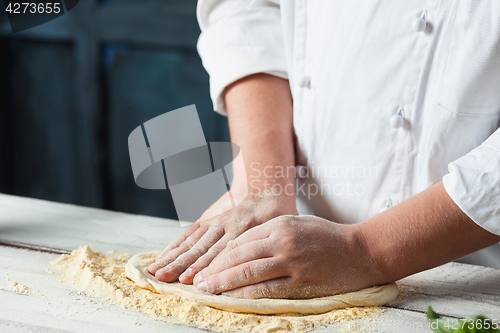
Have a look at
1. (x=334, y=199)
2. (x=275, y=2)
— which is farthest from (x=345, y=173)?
(x=275, y=2)

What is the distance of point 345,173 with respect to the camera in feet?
2.66

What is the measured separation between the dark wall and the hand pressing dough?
4.53 ft

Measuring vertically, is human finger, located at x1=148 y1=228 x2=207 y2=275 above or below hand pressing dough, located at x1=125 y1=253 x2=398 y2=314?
below

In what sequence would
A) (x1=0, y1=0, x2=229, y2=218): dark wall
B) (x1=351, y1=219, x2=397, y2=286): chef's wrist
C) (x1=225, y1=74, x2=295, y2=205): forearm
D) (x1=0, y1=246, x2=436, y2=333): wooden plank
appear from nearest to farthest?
1. (x1=0, y1=246, x2=436, y2=333): wooden plank
2. (x1=351, y1=219, x2=397, y2=286): chef's wrist
3. (x1=225, y1=74, x2=295, y2=205): forearm
4. (x1=0, y1=0, x2=229, y2=218): dark wall

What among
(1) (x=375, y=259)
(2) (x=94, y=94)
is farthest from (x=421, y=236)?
(2) (x=94, y=94)

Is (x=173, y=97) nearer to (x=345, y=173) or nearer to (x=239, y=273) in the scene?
(x=345, y=173)

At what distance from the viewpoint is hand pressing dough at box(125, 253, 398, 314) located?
0.57 metres

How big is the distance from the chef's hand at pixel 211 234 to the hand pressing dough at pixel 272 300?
0.02 metres

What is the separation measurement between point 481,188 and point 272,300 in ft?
1.05

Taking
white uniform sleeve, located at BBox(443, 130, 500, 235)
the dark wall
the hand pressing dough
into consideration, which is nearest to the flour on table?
the hand pressing dough

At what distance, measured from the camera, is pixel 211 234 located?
72cm

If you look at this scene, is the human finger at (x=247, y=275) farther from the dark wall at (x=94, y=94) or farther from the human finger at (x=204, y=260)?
the dark wall at (x=94, y=94)

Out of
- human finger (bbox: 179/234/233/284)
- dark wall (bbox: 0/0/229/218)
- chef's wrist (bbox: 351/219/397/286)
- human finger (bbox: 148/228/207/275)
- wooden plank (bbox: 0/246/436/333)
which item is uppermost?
chef's wrist (bbox: 351/219/397/286)

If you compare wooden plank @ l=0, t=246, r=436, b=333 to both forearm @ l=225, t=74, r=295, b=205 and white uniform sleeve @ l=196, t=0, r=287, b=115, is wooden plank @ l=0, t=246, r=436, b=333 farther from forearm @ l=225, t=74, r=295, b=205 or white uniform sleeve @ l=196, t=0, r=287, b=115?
white uniform sleeve @ l=196, t=0, r=287, b=115
